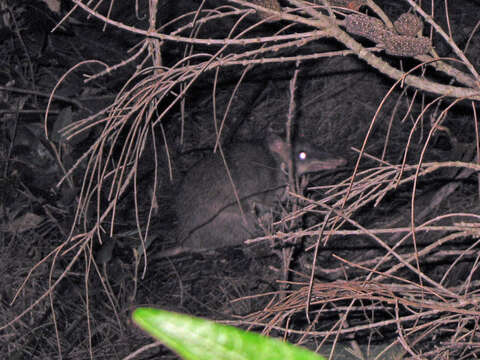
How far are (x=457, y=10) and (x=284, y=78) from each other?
92 cm

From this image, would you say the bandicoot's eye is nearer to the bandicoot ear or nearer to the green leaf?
the bandicoot ear

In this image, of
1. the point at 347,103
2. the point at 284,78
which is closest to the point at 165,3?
the point at 284,78

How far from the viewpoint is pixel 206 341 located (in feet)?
0.90

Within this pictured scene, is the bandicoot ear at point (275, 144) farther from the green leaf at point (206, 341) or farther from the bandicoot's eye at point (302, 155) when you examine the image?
the green leaf at point (206, 341)

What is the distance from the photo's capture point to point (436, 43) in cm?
256

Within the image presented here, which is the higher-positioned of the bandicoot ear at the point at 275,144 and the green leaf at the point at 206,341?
the green leaf at the point at 206,341

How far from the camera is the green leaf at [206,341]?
26 cm

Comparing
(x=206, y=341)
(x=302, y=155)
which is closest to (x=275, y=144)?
(x=302, y=155)

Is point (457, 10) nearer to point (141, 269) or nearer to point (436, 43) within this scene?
point (436, 43)

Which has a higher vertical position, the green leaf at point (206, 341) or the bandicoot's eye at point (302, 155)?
the green leaf at point (206, 341)

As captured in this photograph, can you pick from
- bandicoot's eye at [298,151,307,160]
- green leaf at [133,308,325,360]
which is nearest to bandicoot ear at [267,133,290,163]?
bandicoot's eye at [298,151,307,160]

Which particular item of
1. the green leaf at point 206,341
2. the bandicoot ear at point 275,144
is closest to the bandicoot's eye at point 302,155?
the bandicoot ear at point 275,144

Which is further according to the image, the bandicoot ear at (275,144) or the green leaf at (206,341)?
the bandicoot ear at (275,144)

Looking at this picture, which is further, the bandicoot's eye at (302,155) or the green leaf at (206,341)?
the bandicoot's eye at (302,155)
